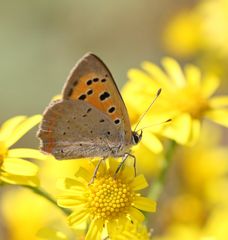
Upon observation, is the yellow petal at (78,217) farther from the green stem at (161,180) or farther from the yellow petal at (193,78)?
the yellow petal at (193,78)

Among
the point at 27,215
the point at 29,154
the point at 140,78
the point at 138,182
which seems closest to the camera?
the point at 138,182

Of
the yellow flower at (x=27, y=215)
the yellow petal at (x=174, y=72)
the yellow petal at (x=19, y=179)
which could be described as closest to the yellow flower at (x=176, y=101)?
the yellow petal at (x=174, y=72)

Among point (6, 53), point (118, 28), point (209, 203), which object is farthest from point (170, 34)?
point (209, 203)

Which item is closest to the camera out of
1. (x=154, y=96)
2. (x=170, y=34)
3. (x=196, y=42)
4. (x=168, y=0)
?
(x=154, y=96)

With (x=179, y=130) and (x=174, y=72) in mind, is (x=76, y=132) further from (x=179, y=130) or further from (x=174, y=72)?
(x=174, y=72)

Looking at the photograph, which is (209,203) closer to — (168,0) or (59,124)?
(59,124)

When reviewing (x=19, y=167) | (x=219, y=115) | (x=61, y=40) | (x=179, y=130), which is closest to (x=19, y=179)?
(x=19, y=167)
